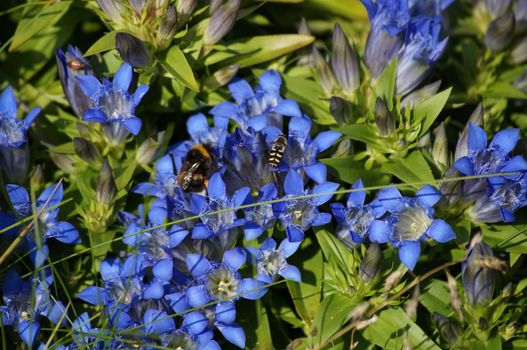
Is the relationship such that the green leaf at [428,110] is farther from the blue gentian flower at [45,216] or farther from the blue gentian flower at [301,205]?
the blue gentian flower at [45,216]

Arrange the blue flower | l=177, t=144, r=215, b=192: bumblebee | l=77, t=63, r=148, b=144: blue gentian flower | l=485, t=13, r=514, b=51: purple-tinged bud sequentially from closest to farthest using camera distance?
l=177, t=144, r=215, b=192: bumblebee < l=77, t=63, r=148, b=144: blue gentian flower < the blue flower < l=485, t=13, r=514, b=51: purple-tinged bud

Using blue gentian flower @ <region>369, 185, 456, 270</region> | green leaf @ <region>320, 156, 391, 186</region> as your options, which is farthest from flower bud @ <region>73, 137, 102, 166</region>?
blue gentian flower @ <region>369, 185, 456, 270</region>

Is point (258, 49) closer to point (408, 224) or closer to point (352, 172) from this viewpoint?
point (352, 172)

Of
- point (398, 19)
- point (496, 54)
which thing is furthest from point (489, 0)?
point (398, 19)

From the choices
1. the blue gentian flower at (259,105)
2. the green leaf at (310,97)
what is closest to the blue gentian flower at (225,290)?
the blue gentian flower at (259,105)

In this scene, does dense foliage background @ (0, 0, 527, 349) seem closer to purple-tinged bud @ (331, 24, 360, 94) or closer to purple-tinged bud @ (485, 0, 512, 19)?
purple-tinged bud @ (331, 24, 360, 94)
